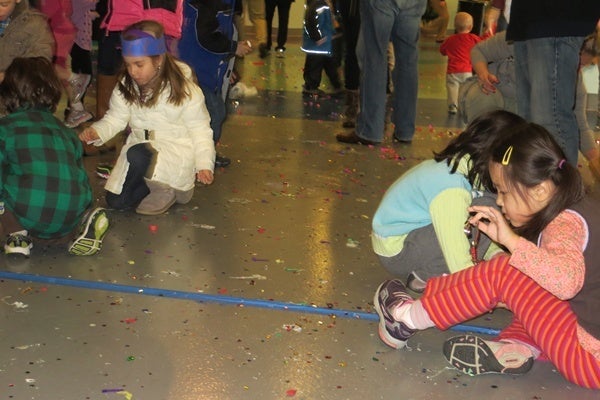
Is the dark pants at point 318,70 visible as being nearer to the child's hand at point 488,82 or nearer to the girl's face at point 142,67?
the child's hand at point 488,82

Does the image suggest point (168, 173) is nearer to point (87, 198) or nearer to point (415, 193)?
point (87, 198)

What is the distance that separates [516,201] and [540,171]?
0.41ft

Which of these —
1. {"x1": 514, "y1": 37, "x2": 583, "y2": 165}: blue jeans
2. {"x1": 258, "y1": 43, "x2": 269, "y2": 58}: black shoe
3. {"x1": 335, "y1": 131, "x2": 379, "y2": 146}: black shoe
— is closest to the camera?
{"x1": 514, "y1": 37, "x2": 583, "y2": 165}: blue jeans

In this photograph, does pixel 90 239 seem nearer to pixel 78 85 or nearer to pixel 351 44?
pixel 78 85

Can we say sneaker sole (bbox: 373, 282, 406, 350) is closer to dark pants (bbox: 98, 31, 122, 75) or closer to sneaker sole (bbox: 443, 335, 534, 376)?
sneaker sole (bbox: 443, 335, 534, 376)

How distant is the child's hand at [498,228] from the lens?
8.21 ft

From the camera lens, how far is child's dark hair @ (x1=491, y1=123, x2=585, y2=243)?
2.52 m

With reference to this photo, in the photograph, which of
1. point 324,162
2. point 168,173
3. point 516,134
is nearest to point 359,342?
point 516,134

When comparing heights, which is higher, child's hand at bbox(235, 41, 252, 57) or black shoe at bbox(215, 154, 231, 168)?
child's hand at bbox(235, 41, 252, 57)

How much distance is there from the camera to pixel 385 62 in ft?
18.6

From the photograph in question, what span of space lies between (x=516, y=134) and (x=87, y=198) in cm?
Result: 191

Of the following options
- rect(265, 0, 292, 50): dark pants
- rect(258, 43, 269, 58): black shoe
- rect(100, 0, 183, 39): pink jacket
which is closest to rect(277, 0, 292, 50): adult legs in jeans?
rect(265, 0, 292, 50): dark pants

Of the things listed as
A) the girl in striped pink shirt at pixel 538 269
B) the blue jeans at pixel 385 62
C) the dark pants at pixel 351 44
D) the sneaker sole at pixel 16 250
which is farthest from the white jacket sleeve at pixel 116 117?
the dark pants at pixel 351 44

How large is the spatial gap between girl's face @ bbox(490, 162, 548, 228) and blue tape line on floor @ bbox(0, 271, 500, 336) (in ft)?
2.05
